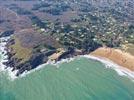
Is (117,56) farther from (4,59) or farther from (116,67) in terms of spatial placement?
(4,59)

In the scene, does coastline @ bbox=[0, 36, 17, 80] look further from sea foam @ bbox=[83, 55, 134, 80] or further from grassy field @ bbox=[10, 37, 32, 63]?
sea foam @ bbox=[83, 55, 134, 80]

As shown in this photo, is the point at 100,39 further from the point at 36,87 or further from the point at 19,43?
the point at 36,87

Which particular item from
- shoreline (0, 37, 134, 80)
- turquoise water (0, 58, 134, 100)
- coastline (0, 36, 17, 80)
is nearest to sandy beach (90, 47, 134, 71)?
shoreline (0, 37, 134, 80)

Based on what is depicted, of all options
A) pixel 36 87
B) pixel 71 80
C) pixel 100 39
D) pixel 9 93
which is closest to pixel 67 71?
pixel 71 80

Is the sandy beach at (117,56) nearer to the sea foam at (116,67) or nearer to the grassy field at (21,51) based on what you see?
the sea foam at (116,67)

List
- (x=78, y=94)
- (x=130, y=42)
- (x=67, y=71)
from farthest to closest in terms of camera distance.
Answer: (x=130, y=42) → (x=67, y=71) → (x=78, y=94)

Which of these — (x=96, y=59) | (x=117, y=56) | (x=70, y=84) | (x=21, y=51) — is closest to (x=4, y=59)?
(x=21, y=51)
